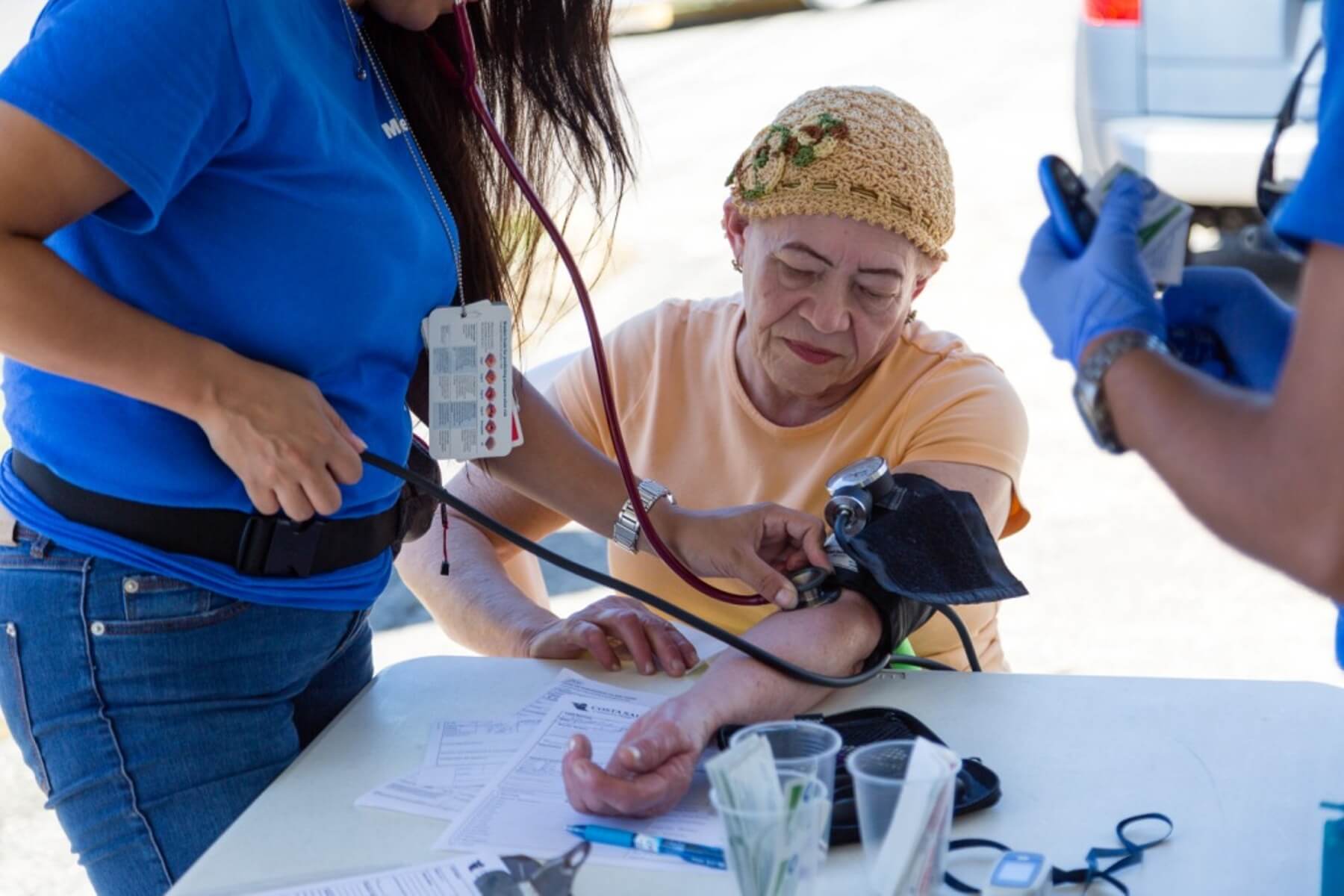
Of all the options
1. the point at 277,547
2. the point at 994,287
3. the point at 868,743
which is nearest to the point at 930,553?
the point at 868,743

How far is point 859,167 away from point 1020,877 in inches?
38.1

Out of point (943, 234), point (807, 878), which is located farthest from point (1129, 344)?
point (943, 234)

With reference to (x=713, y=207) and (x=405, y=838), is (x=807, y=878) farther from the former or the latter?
(x=713, y=207)

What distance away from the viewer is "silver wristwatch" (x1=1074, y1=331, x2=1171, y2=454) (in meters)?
1.07

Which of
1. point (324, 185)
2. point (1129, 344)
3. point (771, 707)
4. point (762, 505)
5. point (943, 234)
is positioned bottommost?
point (771, 707)

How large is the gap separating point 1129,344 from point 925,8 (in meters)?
10.9

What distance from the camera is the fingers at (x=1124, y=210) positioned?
1.16 meters

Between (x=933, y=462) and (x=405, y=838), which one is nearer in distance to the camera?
(x=405, y=838)

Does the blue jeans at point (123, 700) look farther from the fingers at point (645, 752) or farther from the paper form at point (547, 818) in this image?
the fingers at point (645, 752)

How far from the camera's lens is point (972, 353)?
206 cm

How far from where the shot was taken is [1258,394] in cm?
100

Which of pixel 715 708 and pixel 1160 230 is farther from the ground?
pixel 1160 230

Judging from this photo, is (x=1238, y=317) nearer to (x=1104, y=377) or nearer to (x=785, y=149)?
(x=1104, y=377)

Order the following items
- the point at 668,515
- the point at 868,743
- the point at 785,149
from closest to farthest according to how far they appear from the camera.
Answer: the point at 868,743 → the point at 668,515 → the point at 785,149
